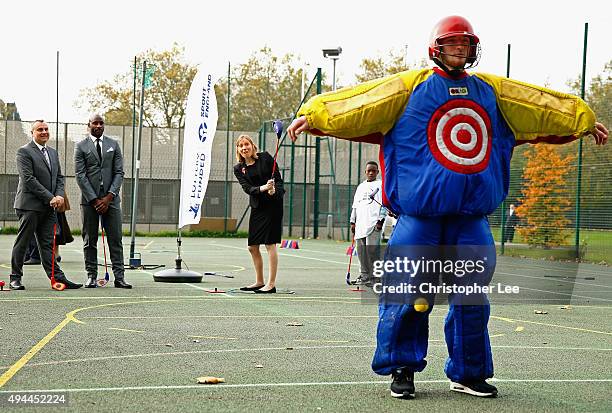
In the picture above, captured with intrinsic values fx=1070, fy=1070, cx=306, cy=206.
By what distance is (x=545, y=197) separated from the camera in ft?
81.7

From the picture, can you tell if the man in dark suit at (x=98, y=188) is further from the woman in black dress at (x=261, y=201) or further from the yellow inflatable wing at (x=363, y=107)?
the yellow inflatable wing at (x=363, y=107)

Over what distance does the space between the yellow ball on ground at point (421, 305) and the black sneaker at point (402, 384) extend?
1.06 ft

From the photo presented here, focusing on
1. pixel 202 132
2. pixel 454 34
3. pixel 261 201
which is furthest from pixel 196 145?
pixel 454 34

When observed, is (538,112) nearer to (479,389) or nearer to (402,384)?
(479,389)

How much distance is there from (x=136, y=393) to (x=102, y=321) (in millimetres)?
3631

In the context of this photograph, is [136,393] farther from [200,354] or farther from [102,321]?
[102,321]

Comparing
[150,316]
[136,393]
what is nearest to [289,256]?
[150,316]

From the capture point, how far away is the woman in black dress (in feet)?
40.8

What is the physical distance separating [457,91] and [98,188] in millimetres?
7503

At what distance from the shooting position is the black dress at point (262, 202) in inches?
491

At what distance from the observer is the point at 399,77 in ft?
19.1

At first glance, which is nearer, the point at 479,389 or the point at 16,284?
the point at 479,389

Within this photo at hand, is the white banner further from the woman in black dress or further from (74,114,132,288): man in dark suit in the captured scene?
the woman in black dress

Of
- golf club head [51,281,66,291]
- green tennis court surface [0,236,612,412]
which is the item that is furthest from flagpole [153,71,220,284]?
golf club head [51,281,66,291]
